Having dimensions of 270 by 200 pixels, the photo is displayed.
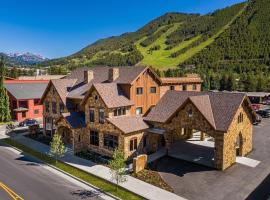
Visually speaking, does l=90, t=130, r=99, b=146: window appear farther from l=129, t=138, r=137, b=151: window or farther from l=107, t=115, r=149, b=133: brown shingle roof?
l=129, t=138, r=137, b=151: window

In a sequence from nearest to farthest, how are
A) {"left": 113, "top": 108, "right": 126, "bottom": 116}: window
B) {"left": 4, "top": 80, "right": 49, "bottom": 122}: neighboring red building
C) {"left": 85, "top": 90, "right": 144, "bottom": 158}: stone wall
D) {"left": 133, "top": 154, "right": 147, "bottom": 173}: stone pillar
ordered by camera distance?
1. {"left": 133, "top": 154, "right": 147, "bottom": 173}: stone pillar
2. {"left": 85, "top": 90, "right": 144, "bottom": 158}: stone wall
3. {"left": 113, "top": 108, "right": 126, "bottom": 116}: window
4. {"left": 4, "top": 80, "right": 49, "bottom": 122}: neighboring red building

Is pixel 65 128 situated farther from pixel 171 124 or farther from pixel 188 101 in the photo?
pixel 188 101

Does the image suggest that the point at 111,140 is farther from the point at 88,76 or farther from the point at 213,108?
the point at 88,76

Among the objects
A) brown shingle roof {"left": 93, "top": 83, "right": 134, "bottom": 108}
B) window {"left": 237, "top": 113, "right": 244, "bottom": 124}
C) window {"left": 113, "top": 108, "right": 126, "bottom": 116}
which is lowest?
window {"left": 237, "top": 113, "right": 244, "bottom": 124}

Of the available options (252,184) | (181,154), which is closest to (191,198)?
(252,184)

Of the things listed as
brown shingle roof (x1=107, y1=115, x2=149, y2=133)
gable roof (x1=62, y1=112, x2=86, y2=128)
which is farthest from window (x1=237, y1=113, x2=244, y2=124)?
gable roof (x1=62, y1=112, x2=86, y2=128)

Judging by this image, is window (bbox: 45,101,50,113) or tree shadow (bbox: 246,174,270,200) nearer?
tree shadow (bbox: 246,174,270,200)

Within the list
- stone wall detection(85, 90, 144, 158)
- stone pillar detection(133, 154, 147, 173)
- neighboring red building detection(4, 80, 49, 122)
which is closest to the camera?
stone pillar detection(133, 154, 147, 173)

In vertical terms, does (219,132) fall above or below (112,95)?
below

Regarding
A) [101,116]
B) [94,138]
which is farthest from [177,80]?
[94,138]
